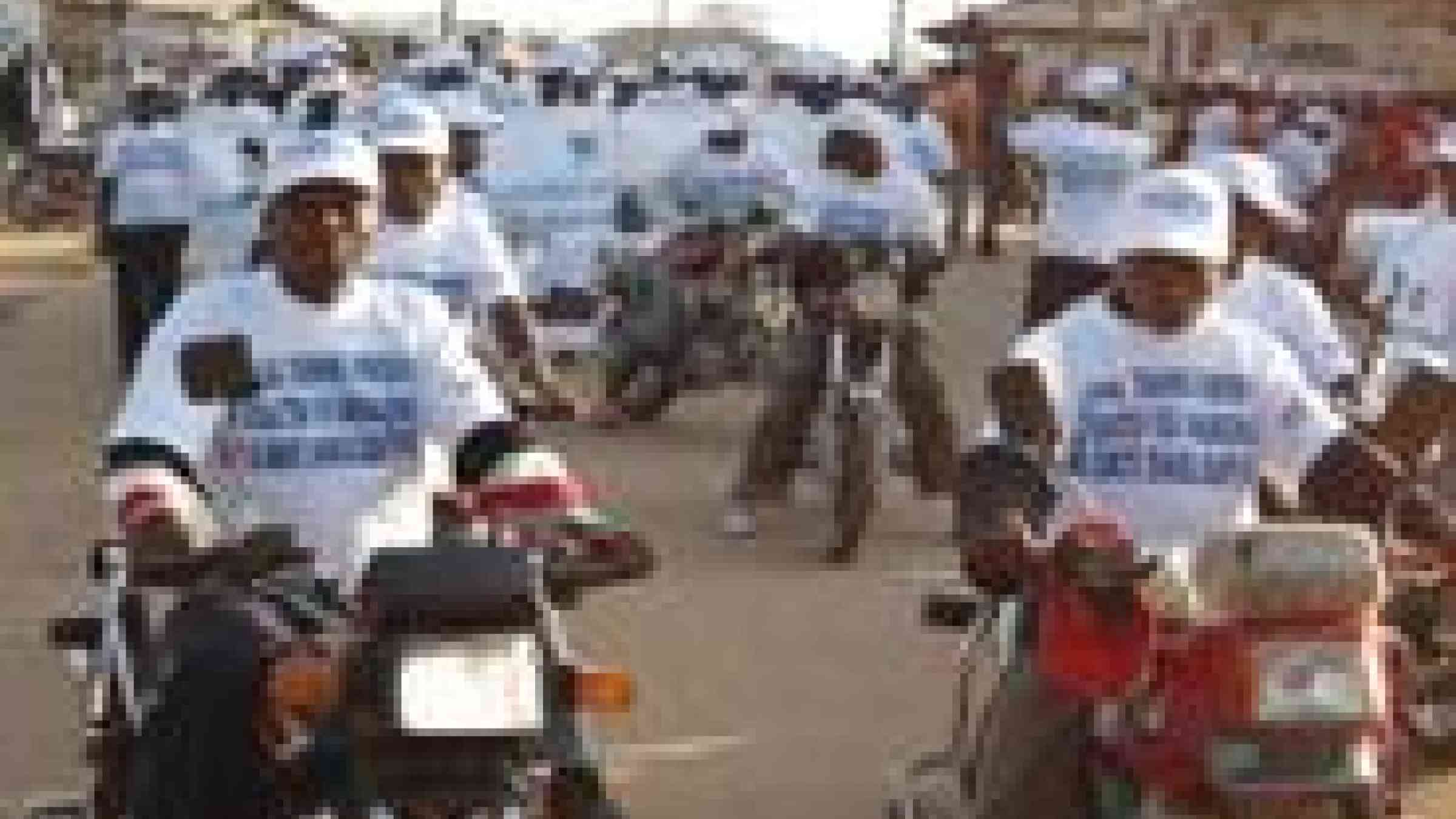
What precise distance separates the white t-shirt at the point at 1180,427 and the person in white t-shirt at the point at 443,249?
3.51m

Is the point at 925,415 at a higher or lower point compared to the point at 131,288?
higher

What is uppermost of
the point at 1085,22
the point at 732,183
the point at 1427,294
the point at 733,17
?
the point at 1427,294

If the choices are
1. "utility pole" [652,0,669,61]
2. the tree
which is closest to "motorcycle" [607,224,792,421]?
"utility pole" [652,0,669,61]

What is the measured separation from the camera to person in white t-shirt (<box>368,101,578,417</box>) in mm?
10422

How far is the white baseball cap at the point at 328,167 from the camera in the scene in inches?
251

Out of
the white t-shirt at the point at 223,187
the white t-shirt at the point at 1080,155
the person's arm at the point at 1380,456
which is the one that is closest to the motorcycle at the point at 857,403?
the white t-shirt at the point at 223,187

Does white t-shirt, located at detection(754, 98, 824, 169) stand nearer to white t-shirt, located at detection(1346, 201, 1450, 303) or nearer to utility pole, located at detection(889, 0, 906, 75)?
white t-shirt, located at detection(1346, 201, 1450, 303)

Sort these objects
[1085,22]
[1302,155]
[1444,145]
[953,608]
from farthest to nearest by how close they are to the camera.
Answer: [1085,22]
[1302,155]
[1444,145]
[953,608]

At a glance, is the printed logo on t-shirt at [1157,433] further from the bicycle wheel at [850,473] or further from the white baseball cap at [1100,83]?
the white baseball cap at [1100,83]

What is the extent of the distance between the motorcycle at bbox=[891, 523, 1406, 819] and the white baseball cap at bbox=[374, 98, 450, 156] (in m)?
5.14

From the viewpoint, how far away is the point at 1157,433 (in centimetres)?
679

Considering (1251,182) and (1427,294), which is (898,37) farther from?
(1427,294)

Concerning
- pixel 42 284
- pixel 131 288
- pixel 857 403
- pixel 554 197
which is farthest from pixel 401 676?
pixel 42 284

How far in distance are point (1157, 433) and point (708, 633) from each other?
4.20 meters
